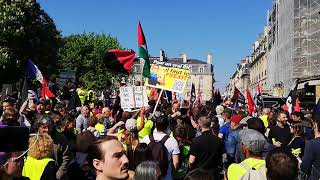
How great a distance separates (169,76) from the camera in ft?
39.2

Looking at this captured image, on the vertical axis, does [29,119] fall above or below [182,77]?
below

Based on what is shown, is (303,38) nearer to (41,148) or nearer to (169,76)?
(169,76)

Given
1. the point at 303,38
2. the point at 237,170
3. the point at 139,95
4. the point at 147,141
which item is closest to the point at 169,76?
the point at 139,95

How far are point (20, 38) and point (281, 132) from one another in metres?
28.4

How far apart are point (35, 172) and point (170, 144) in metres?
2.55

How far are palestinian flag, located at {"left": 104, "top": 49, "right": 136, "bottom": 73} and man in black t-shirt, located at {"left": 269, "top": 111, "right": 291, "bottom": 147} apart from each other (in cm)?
387

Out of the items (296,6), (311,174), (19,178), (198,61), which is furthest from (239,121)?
(198,61)

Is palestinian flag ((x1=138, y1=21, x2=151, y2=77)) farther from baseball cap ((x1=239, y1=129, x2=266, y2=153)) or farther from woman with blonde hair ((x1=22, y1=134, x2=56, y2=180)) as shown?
baseball cap ((x1=239, y1=129, x2=266, y2=153))

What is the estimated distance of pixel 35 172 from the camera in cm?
512

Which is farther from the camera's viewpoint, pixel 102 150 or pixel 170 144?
pixel 170 144

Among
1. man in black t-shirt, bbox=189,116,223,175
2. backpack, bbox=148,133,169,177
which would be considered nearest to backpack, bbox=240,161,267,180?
backpack, bbox=148,133,169,177

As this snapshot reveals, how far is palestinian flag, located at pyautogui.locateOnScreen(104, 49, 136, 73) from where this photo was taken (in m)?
11.6

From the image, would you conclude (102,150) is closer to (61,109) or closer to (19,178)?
(19,178)

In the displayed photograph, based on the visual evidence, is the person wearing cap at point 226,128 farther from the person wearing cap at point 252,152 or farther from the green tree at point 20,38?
the green tree at point 20,38
